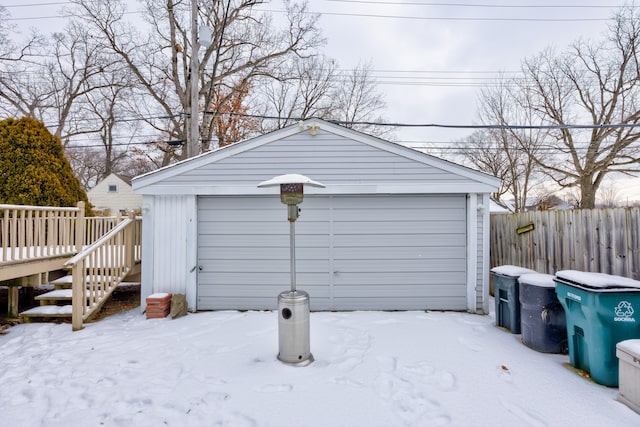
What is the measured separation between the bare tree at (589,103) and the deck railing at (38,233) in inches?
749

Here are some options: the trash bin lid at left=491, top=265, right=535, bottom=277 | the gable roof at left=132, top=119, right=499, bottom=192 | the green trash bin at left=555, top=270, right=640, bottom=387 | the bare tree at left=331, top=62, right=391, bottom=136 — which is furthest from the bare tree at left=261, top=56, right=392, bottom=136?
the green trash bin at left=555, top=270, right=640, bottom=387

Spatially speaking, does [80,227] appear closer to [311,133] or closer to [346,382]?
[311,133]

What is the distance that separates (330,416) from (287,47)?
15257 mm

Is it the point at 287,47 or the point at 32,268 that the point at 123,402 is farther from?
the point at 287,47

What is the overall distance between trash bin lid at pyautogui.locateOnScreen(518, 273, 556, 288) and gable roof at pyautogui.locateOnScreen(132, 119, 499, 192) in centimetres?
171

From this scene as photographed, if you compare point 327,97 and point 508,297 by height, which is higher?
point 327,97

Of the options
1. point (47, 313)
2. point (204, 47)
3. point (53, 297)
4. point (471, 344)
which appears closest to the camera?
point (471, 344)

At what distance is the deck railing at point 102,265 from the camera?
15.0ft

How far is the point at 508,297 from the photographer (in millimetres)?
4262

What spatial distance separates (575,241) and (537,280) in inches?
56.2

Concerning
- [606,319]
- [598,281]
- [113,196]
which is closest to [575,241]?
[598,281]

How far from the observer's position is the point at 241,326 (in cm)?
453

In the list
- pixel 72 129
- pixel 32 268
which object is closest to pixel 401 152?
pixel 32 268

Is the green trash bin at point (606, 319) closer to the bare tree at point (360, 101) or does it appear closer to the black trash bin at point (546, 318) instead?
the black trash bin at point (546, 318)
